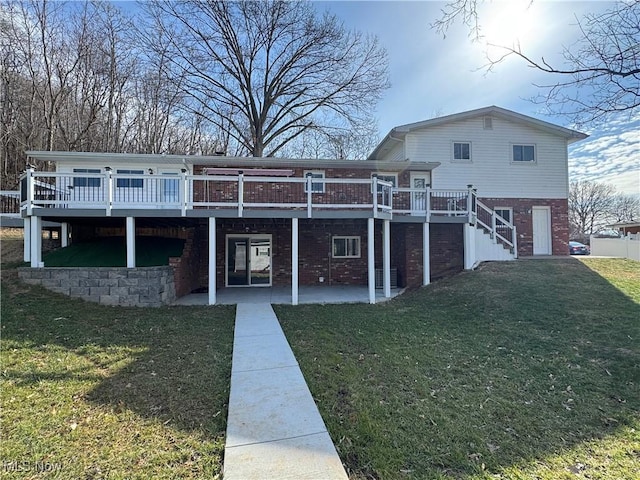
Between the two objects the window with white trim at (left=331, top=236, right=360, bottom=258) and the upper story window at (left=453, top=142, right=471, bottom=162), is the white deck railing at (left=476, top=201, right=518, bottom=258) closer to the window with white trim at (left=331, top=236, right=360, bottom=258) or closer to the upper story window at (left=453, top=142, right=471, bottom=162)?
the upper story window at (left=453, top=142, right=471, bottom=162)

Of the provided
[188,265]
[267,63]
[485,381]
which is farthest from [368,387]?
[267,63]

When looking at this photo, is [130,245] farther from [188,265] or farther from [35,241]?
[35,241]

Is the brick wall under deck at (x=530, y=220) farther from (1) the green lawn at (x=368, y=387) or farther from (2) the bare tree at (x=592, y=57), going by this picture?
(2) the bare tree at (x=592, y=57)

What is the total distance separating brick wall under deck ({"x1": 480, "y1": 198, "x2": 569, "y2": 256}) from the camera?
14.4 meters

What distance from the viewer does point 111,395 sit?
3904 mm

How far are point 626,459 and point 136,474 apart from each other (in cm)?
413

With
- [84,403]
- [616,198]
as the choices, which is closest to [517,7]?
[84,403]

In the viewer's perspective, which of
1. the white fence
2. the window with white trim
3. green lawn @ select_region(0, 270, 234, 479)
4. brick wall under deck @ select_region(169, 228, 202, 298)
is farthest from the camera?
the white fence

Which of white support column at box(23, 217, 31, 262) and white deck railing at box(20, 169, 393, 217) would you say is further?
white deck railing at box(20, 169, 393, 217)

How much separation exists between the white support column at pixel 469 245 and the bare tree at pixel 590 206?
45.4m

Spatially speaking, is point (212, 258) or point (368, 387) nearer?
point (368, 387)

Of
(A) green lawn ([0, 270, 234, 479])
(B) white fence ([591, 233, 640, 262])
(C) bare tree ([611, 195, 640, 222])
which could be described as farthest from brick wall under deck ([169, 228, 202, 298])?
(C) bare tree ([611, 195, 640, 222])

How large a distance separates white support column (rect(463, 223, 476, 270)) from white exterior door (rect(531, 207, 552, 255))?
5.17m

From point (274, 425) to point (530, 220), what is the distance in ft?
49.0
